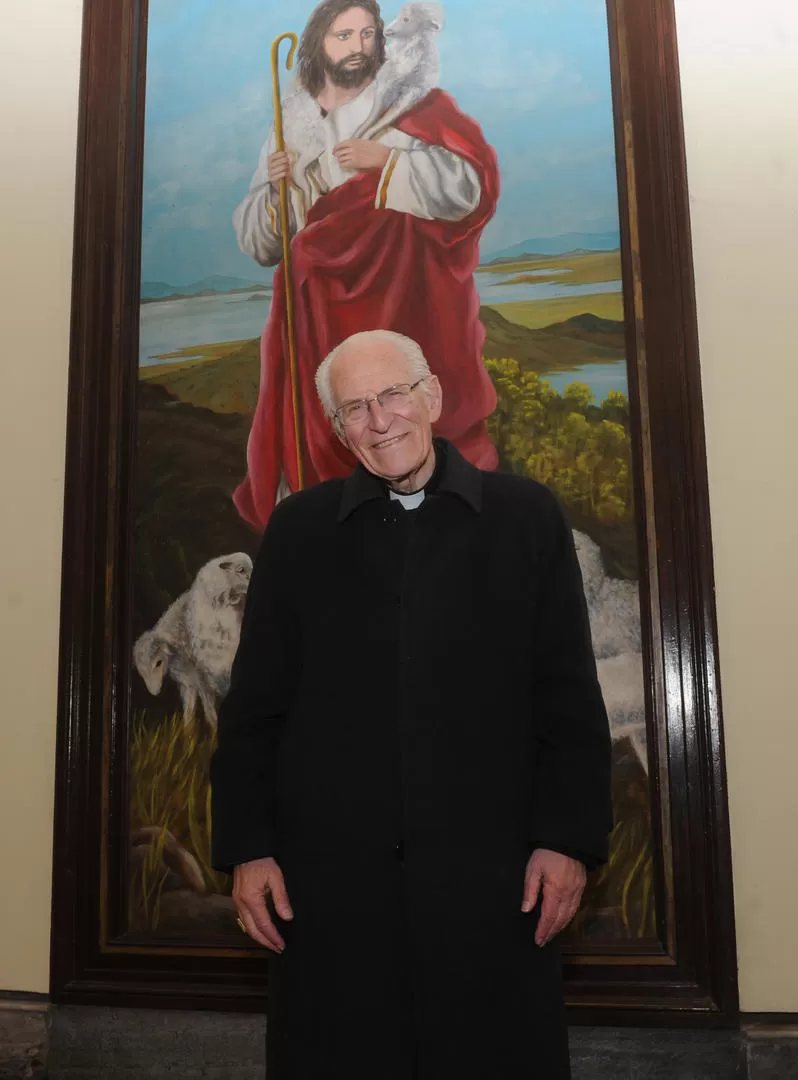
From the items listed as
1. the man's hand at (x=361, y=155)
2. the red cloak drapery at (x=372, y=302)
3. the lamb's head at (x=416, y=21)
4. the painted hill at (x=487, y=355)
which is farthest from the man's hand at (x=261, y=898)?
the lamb's head at (x=416, y=21)

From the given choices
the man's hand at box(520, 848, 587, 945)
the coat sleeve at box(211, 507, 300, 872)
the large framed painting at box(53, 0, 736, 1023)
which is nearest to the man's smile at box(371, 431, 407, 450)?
the coat sleeve at box(211, 507, 300, 872)

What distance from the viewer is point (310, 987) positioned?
1.53m

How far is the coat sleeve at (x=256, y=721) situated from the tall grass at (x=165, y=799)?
3.17 ft

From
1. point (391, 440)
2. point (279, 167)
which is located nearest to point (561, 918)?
point (391, 440)

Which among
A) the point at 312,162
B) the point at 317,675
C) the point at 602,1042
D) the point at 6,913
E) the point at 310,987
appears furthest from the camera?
the point at 312,162

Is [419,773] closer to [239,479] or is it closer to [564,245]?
[239,479]

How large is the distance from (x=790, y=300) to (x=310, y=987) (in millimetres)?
2119

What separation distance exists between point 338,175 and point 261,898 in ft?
6.87

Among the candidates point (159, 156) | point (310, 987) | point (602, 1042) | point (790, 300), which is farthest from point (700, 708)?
point (159, 156)

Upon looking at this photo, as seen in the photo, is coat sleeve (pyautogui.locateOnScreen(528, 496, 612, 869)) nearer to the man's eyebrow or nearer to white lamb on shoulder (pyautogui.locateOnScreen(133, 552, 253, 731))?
white lamb on shoulder (pyautogui.locateOnScreen(133, 552, 253, 731))

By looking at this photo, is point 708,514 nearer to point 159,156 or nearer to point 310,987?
point 310,987

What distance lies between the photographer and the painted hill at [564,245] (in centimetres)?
267

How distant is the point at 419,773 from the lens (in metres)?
1.51

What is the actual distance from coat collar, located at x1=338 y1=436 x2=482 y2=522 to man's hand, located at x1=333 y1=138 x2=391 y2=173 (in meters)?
1.36
